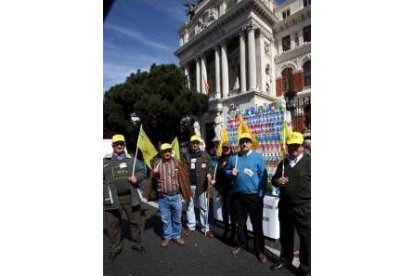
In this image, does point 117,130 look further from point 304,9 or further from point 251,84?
point 304,9

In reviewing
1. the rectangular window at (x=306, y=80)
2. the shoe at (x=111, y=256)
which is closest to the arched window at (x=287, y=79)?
the rectangular window at (x=306, y=80)

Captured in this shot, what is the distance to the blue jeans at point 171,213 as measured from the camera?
227 centimetres

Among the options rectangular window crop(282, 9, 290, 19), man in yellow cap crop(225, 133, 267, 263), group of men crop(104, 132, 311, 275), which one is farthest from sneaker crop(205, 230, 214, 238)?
rectangular window crop(282, 9, 290, 19)

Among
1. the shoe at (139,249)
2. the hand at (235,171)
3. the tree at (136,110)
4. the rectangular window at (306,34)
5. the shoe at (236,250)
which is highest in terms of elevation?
the rectangular window at (306,34)

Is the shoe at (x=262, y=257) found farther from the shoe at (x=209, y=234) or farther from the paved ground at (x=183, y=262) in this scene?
the shoe at (x=209, y=234)

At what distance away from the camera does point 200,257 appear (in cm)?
183

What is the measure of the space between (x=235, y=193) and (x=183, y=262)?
27.4 inches

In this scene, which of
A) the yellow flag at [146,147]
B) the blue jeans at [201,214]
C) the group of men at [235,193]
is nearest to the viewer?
the group of men at [235,193]

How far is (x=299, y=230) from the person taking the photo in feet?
5.95

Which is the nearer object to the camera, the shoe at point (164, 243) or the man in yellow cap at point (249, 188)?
the shoe at point (164, 243)

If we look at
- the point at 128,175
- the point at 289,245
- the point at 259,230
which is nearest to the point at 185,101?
the point at 128,175

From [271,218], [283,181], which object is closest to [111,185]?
[283,181]

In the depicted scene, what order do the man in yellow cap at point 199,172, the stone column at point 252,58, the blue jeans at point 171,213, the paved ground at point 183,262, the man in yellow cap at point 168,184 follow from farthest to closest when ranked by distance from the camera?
the man in yellow cap at point 199,172, the man in yellow cap at point 168,184, the blue jeans at point 171,213, the stone column at point 252,58, the paved ground at point 183,262
